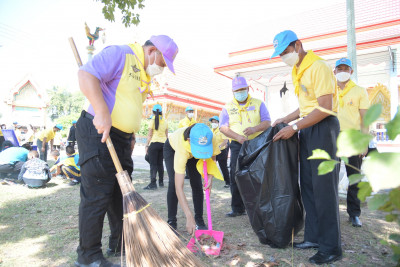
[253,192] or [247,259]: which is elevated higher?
[253,192]

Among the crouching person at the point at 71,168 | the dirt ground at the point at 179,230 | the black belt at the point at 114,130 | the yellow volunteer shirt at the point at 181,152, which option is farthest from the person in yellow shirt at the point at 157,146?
the black belt at the point at 114,130

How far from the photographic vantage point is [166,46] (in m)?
2.09

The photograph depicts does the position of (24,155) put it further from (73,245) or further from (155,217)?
(155,217)

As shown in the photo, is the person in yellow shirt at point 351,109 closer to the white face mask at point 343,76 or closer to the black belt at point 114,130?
the white face mask at point 343,76

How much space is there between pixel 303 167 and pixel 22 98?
3298 centimetres

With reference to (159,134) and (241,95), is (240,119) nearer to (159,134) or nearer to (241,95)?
(241,95)

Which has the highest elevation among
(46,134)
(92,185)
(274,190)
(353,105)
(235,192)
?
(353,105)

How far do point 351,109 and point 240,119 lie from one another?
1.36 meters

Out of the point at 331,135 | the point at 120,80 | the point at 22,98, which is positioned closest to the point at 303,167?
the point at 331,135

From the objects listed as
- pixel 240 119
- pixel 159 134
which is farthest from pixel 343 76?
pixel 159 134

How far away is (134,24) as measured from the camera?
4621mm

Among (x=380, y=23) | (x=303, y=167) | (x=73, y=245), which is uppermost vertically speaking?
(x=380, y=23)

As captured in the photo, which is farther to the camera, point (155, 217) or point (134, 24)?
point (134, 24)

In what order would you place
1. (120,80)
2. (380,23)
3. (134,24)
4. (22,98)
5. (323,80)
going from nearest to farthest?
(120,80)
(323,80)
(134,24)
(380,23)
(22,98)
